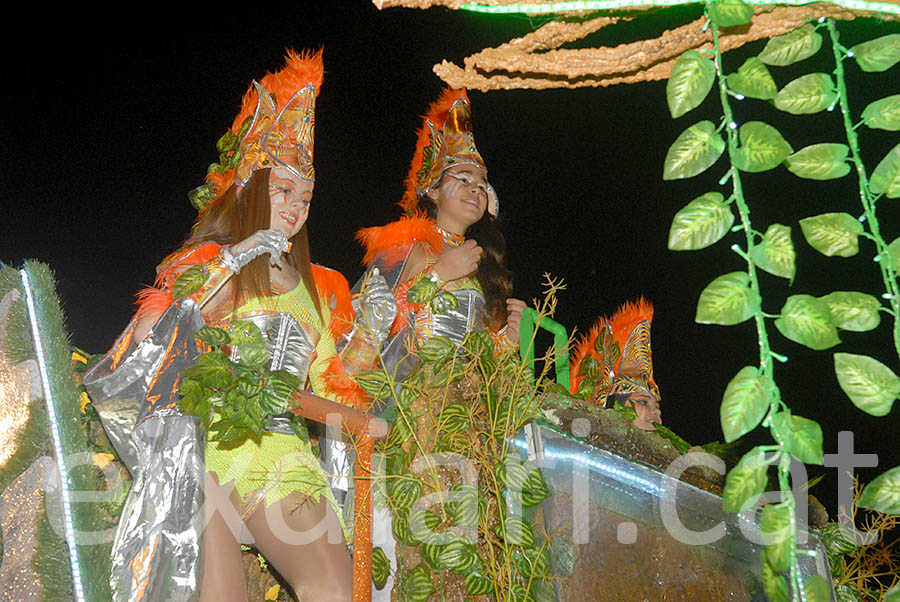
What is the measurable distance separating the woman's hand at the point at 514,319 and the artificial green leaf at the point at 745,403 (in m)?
1.90

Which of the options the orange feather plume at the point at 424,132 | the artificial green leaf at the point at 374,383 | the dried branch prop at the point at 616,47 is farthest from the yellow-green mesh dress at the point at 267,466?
the dried branch prop at the point at 616,47

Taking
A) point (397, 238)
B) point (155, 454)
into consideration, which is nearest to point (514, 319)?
point (397, 238)

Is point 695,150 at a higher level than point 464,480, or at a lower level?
higher

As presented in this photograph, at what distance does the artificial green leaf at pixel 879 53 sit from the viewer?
0.82 metres

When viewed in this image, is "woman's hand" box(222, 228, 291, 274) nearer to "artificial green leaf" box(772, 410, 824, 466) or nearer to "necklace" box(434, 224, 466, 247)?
"necklace" box(434, 224, 466, 247)

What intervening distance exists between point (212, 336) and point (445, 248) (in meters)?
1.11

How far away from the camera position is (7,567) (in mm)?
1429

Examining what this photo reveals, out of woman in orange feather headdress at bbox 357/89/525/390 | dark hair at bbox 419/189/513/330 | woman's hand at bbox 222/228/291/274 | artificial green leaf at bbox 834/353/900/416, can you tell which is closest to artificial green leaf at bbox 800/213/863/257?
artificial green leaf at bbox 834/353/900/416

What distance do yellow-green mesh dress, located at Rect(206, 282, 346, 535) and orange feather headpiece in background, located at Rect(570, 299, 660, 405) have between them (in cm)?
127

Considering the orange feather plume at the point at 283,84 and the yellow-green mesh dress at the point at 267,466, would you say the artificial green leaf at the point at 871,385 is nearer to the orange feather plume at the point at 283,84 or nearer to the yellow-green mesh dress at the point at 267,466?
the yellow-green mesh dress at the point at 267,466

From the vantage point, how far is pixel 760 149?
783mm

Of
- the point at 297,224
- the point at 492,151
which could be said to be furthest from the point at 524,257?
the point at 297,224

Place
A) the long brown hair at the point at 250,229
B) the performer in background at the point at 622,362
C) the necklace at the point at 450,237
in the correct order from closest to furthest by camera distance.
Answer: the long brown hair at the point at 250,229 < the necklace at the point at 450,237 < the performer in background at the point at 622,362

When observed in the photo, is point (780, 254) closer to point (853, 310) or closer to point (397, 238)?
point (853, 310)
